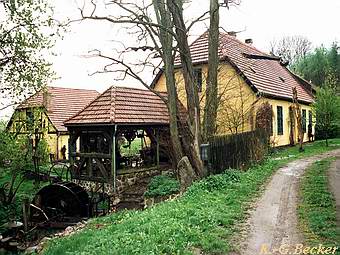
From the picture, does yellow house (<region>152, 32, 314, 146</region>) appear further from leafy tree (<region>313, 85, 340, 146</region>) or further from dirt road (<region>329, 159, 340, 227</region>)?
dirt road (<region>329, 159, 340, 227</region>)

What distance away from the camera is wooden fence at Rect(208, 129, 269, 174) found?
12.2 meters

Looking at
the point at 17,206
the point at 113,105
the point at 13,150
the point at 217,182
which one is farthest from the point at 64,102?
the point at 217,182

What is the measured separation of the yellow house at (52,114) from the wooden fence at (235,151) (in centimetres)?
782

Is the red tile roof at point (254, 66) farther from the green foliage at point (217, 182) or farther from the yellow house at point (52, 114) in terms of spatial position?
the green foliage at point (217, 182)

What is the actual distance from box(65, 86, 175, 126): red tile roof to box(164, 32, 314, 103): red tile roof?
9.42 ft

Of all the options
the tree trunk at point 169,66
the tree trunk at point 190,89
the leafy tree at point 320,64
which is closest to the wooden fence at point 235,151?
the tree trunk at point 190,89

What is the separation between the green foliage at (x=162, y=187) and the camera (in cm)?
1432

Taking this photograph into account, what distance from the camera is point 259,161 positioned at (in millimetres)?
15195

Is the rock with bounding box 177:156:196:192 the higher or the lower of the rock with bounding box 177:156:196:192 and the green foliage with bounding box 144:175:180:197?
the higher

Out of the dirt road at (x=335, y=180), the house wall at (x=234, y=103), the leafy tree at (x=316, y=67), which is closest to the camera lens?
the dirt road at (x=335, y=180)

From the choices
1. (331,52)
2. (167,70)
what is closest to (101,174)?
(167,70)

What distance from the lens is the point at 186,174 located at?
1201cm

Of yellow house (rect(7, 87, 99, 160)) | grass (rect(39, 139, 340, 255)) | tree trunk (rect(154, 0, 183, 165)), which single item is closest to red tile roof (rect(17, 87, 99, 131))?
yellow house (rect(7, 87, 99, 160))

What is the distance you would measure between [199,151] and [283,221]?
5.17 m
